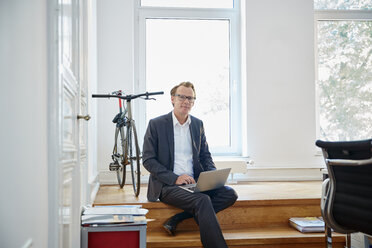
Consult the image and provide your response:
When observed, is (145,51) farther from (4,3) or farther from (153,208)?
(4,3)

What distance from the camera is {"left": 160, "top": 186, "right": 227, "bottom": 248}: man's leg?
267cm

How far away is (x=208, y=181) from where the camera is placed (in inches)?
113

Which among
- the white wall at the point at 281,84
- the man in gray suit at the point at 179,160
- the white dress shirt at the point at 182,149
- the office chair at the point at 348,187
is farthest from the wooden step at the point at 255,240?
the white wall at the point at 281,84

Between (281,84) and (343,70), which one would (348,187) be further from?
(343,70)

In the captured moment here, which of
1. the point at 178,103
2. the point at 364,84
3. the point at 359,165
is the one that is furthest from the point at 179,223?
the point at 364,84

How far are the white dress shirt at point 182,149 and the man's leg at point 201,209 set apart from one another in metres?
0.26

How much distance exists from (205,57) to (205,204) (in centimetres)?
271

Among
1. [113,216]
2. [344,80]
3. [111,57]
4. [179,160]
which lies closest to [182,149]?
[179,160]

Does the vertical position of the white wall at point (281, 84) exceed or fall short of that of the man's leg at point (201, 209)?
it exceeds it

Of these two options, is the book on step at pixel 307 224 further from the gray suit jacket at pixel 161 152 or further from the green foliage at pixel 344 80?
the green foliage at pixel 344 80

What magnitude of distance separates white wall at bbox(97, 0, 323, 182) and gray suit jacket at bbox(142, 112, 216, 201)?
1719 millimetres

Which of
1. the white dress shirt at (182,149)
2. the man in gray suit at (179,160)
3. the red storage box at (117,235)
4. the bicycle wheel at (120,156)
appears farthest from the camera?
the bicycle wheel at (120,156)

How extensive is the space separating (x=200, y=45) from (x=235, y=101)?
0.81 meters

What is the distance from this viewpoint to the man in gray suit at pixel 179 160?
9.96 ft
